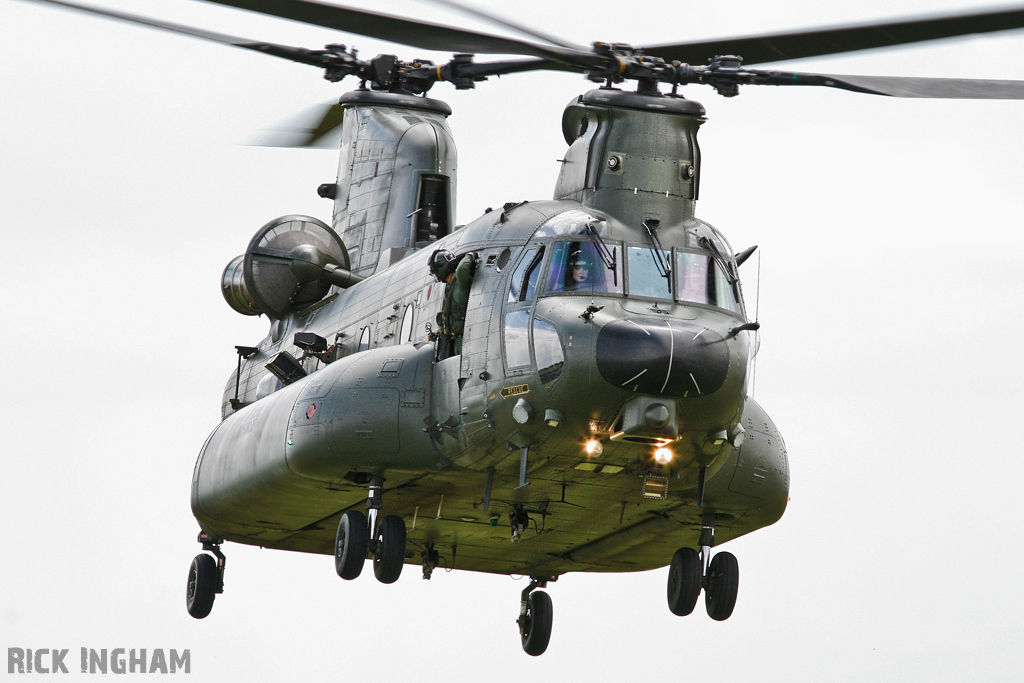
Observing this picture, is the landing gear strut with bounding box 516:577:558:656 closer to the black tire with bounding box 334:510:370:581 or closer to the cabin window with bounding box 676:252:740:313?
the black tire with bounding box 334:510:370:581

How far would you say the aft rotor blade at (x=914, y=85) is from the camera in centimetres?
2012

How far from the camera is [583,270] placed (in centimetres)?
1983

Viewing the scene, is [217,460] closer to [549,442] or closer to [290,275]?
[290,275]

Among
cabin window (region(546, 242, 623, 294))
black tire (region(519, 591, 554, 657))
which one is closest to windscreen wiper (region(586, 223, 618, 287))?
cabin window (region(546, 242, 623, 294))

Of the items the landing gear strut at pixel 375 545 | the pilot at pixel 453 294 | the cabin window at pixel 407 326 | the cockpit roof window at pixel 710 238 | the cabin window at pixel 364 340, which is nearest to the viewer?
the cockpit roof window at pixel 710 238

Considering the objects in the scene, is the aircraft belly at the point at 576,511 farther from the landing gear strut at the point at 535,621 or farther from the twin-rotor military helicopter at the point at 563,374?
the landing gear strut at the point at 535,621

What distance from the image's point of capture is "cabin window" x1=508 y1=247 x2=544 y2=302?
20.0 m

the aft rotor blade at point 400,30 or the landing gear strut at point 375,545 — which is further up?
the aft rotor blade at point 400,30

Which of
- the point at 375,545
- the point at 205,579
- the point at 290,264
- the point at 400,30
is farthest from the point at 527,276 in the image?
the point at 205,579

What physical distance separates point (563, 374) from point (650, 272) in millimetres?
1553

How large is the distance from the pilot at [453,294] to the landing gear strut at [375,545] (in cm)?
188

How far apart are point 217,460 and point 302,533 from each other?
168cm

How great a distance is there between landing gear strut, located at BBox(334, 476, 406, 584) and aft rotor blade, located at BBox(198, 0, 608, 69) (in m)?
5.09

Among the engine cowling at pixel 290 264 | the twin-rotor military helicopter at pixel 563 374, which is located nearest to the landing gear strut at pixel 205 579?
the twin-rotor military helicopter at pixel 563 374
